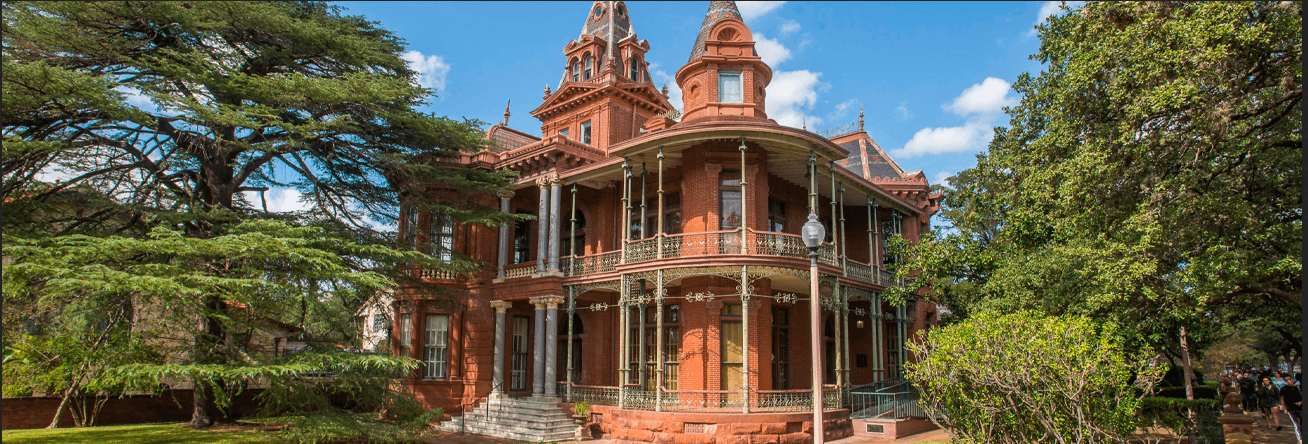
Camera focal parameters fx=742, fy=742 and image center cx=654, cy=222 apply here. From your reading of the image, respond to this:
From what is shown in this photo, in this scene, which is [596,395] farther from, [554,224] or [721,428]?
[721,428]

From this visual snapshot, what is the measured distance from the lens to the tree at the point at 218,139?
14797 millimetres

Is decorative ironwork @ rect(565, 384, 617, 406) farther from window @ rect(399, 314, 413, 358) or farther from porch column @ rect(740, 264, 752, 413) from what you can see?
window @ rect(399, 314, 413, 358)

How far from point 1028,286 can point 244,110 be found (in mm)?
18480

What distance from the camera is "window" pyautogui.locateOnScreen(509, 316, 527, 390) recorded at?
24562 mm

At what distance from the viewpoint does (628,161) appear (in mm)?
20594

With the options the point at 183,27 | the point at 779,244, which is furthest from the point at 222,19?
the point at 779,244

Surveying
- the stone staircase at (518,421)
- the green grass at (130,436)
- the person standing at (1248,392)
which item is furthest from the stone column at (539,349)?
the person standing at (1248,392)

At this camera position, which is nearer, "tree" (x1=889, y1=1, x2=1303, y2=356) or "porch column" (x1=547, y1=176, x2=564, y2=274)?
"tree" (x1=889, y1=1, x2=1303, y2=356)

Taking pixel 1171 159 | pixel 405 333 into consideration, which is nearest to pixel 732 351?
pixel 1171 159

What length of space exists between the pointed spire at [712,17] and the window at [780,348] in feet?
26.7

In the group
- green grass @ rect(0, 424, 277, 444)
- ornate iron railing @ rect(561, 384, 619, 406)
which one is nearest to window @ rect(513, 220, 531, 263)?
ornate iron railing @ rect(561, 384, 619, 406)

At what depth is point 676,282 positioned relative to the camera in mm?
20859

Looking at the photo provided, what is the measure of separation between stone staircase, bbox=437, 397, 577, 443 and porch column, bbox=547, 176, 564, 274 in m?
4.01

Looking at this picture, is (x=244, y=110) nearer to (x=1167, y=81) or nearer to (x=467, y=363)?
(x=467, y=363)
